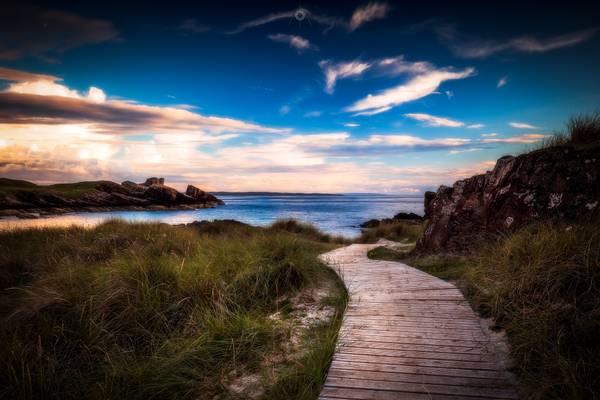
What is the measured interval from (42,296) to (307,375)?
4.17 m

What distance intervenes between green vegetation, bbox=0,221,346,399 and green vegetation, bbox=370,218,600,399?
197cm

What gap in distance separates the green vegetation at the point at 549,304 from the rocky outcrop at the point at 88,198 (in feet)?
142

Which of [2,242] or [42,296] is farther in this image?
[2,242]

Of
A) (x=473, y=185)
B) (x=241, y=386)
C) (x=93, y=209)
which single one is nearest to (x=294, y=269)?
(x=241, y=386)

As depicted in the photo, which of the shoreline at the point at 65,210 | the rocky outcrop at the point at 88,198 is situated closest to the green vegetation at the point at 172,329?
the shoreline at the point at 65,210

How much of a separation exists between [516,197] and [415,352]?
17.1 feet

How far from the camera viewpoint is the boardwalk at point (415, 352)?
273cm

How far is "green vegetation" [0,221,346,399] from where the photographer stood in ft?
10.5

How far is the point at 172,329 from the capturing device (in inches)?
178

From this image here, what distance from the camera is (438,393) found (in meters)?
2.68

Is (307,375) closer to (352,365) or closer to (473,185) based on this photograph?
(352,365)

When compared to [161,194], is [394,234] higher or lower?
lower

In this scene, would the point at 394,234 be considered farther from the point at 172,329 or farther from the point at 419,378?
the point at 419,378

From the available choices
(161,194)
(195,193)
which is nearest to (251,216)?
(161,194)
